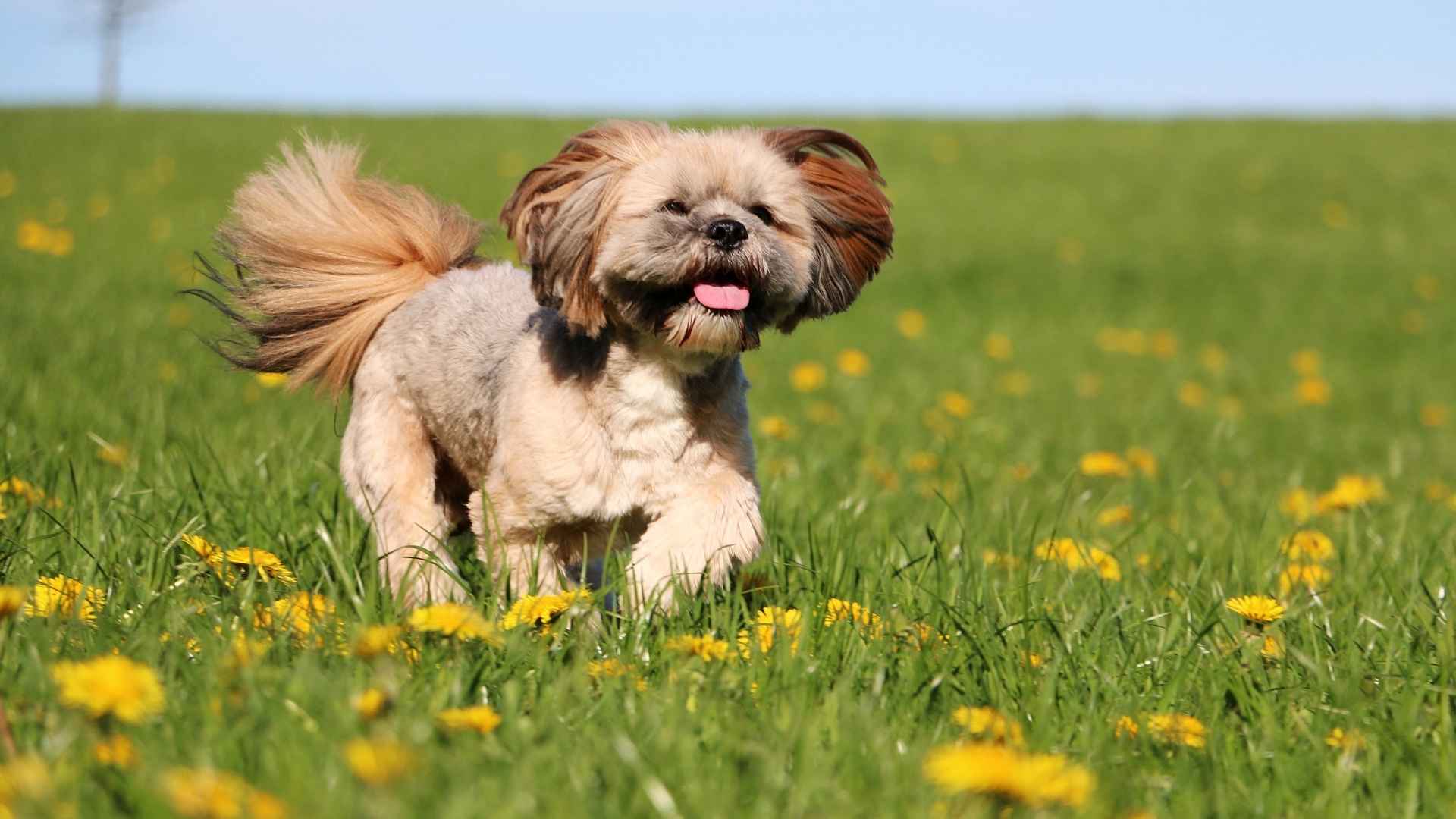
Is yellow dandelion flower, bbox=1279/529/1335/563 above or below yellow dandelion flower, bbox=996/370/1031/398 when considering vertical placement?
above

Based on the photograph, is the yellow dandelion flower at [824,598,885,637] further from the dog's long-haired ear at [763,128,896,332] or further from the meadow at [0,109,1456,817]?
the dog's long-haired ear at [763,128,896,332]

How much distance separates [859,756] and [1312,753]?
0.96 meters

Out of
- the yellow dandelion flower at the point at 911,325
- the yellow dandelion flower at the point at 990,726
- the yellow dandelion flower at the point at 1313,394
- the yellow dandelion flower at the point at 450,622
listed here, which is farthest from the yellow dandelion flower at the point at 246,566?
the yellow dandelion flower at the point at 1313,394

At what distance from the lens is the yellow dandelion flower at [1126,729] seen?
280 centimetres

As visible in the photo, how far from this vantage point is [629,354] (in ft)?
12.0

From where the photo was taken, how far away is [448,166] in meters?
21.3

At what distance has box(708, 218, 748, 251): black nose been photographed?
3.45 m

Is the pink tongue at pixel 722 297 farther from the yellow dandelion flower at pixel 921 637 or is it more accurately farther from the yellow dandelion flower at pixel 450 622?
the yellow dandelion flower at pixel 450 622

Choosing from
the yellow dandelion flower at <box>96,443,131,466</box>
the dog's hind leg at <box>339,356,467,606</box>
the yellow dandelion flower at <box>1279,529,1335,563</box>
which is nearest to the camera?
the dog's hind leg at <box>339,356,467,606</box>

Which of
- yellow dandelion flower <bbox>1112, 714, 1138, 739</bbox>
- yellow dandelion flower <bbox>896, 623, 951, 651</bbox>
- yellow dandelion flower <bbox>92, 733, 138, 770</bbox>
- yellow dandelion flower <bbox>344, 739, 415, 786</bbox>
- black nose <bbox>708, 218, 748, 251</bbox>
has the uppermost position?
black nose <bbox>708, 218, 748, 251</bbox>

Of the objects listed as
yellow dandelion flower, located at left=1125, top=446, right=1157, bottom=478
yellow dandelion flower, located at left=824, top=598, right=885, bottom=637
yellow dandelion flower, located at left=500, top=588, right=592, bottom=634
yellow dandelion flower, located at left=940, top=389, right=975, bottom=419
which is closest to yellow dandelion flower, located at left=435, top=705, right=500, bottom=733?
yellow dandelion flower, located at left=500, top=588, right=592, bottom=634

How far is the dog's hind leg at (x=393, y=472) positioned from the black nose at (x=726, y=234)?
1136 millimetres

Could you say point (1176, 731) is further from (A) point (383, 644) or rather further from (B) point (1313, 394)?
(B) point (1313, 394)

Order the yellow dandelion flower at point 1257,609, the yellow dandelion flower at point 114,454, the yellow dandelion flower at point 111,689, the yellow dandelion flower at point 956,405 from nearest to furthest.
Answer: the yellow dandelion flower at point 111,689
the yellow dandelion flower at point 1257,609
the yellow dandelion flower at point 114,454
the yellow dandelion flower at point 956,405
